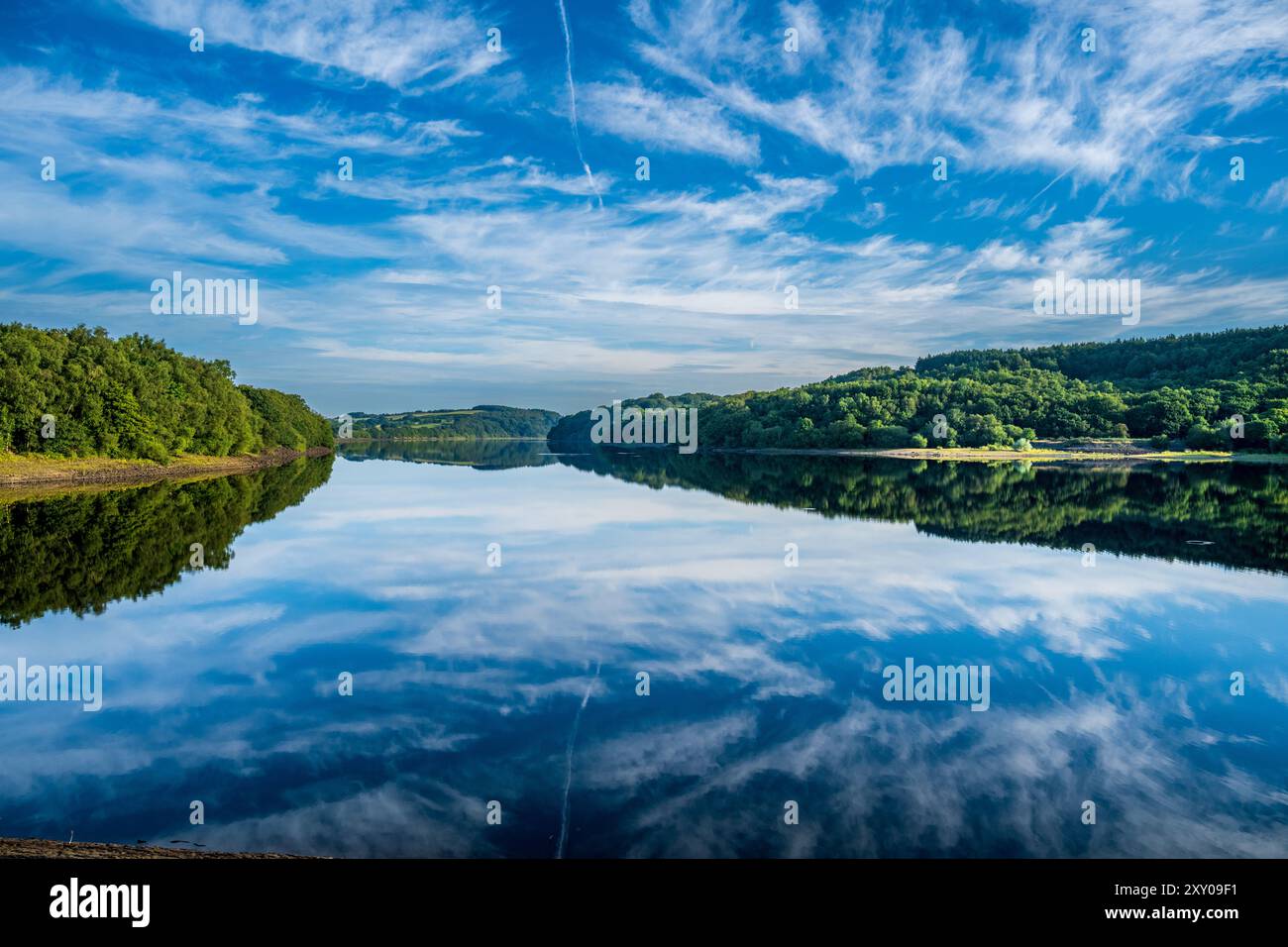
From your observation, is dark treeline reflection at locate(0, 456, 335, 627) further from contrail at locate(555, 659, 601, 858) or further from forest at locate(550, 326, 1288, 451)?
forest at locate(550, 326, 1288, 451)

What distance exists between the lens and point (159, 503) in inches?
1784

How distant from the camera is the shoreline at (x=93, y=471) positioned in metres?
60.5

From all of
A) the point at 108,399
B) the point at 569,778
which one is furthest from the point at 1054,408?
the point at 569,778

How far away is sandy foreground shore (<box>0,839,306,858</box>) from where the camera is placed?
285 inches

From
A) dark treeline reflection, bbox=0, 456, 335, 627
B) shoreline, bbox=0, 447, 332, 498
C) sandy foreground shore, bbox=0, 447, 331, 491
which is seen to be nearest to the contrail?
dark treeline reflection, bbox=0, 456, 335, 627

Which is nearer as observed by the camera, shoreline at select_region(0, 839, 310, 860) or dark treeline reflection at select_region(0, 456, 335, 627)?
shoreline at select_region(0, 839, 310, 860)

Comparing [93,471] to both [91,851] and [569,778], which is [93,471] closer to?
[91,851]

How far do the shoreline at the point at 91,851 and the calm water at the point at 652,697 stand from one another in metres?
0.39

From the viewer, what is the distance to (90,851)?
7.44 m

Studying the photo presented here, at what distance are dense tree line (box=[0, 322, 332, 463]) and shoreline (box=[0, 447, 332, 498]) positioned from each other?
3.27ft

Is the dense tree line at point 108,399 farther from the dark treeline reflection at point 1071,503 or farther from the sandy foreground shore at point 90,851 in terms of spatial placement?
the sandy foreground shore at point 90,851

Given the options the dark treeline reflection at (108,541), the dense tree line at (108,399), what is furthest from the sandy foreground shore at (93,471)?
the dark treeline reflection at (108,541)
